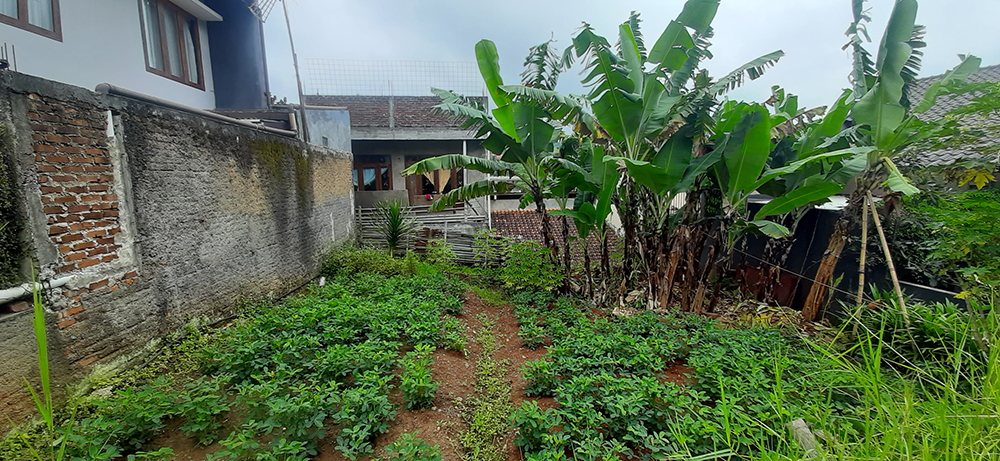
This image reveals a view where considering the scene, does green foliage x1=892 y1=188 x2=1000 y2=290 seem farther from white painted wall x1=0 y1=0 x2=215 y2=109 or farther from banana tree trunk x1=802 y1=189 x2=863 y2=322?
white painted wall x1=0 y1=0 x2=215 y2=109

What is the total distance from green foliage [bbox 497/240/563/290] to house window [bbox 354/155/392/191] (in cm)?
710

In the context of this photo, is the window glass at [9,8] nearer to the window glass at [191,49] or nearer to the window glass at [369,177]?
the window glass at [191,49]

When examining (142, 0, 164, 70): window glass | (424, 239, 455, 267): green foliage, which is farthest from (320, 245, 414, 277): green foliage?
(142, 0, 164, 70): window glass

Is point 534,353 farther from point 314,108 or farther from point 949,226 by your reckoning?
point 314,108

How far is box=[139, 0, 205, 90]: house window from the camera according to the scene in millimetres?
5801

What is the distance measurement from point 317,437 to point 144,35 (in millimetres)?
6672

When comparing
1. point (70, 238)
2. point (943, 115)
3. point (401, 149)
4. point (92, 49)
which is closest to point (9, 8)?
point (92, 49)

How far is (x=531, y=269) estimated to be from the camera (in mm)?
6203

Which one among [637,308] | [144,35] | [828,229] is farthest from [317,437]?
[144,35]

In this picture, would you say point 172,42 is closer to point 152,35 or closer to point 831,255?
point 152,35

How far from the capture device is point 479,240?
8.16 meters

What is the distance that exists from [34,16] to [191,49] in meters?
2.85

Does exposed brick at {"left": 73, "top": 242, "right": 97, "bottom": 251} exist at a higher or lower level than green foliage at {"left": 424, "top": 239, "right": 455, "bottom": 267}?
higher

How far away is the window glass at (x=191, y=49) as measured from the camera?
263 inches
